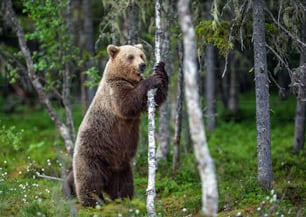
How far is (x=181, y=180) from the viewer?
11.4m

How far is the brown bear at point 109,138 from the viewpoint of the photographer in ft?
30.3

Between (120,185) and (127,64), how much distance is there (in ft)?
6.59

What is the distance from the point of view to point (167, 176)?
1187cm

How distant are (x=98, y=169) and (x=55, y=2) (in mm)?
4692

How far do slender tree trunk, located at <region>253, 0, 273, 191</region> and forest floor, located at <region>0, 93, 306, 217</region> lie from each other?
20 centimetres

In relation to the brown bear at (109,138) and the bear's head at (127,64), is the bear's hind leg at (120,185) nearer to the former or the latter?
the brown bear at (109,138)

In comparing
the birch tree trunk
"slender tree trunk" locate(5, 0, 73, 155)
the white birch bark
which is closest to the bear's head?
the white birch bark

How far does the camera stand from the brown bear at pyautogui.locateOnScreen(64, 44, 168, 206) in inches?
363

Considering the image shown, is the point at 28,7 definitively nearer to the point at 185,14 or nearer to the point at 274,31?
the point at 274,31

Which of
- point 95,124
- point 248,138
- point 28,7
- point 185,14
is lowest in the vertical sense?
point 248,138

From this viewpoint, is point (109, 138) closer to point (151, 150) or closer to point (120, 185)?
point (120, 185)

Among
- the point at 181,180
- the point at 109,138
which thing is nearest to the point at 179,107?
the point at 181,180

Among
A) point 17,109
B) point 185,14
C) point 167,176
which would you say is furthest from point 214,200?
point 17,109

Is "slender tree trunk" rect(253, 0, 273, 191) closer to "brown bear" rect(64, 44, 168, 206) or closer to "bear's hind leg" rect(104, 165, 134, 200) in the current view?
"brown bear" rect(64, 44, 168, 206)
